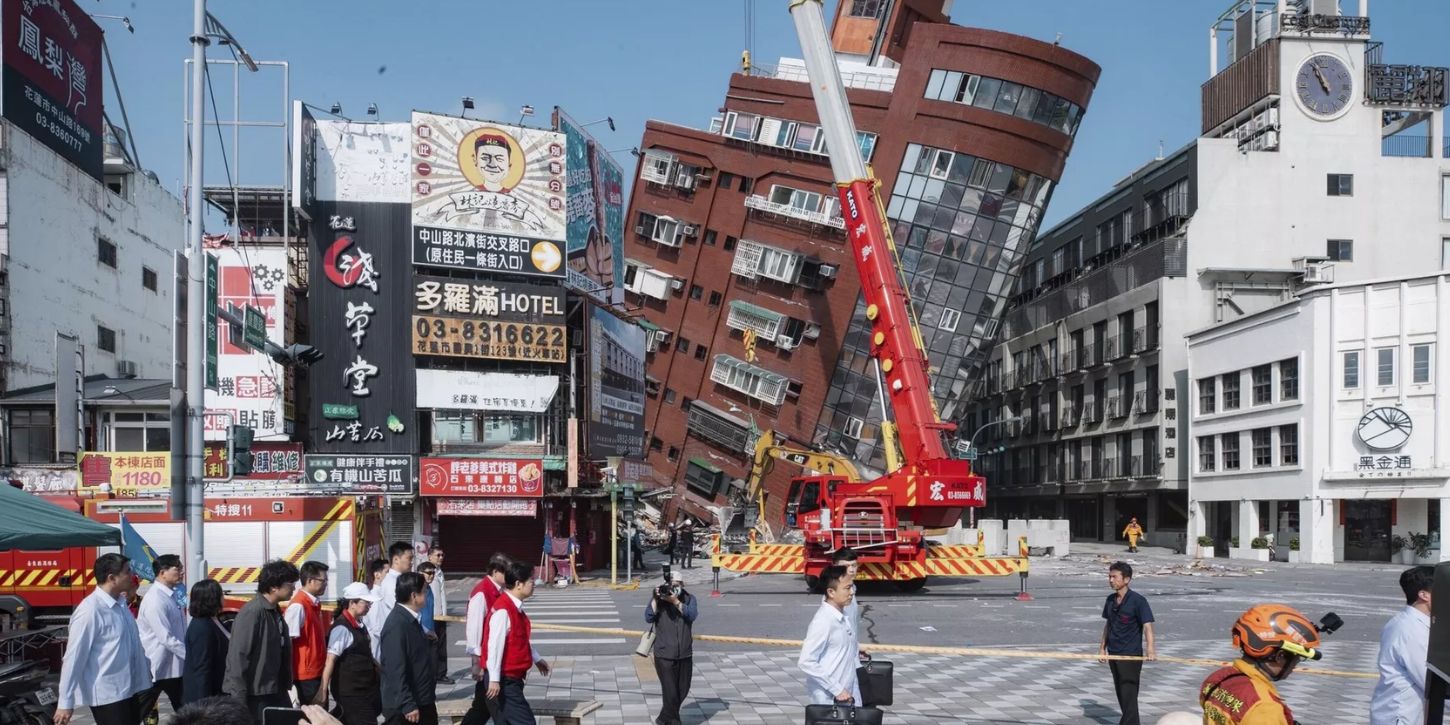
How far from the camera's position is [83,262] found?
3619cm

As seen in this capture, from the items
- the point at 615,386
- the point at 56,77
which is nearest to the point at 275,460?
the point at 615,386

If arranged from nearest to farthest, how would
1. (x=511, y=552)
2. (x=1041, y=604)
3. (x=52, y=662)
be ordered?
1. (x=52, y=662)
2. (x=1041, y=604)
3. (x=511, y=552)

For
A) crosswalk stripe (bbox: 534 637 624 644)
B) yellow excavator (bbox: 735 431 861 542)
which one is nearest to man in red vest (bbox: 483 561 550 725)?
crosswalk stripe (bbox: 534 637 624 644)

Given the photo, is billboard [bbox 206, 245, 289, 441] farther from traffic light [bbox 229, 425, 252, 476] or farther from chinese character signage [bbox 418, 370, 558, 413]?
traffic light [bbox 229, 425, 252, 476]

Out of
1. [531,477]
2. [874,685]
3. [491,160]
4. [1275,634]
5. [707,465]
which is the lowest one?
[707,465]

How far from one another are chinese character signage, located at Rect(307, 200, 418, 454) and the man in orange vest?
25.6 metres

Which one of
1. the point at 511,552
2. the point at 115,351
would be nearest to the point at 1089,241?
the point at 511,552

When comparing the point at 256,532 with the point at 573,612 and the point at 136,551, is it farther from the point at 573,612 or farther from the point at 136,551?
the point at 136,551

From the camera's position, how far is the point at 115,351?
3841 cm

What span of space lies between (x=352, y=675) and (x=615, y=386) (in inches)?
1259

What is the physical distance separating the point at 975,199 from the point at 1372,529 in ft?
63.9

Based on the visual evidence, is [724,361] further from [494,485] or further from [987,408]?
[987,408]

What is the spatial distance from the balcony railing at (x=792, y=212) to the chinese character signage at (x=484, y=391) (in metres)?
16.7

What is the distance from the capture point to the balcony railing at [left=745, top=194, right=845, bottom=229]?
160 ft
